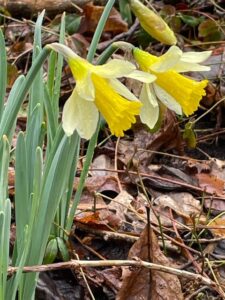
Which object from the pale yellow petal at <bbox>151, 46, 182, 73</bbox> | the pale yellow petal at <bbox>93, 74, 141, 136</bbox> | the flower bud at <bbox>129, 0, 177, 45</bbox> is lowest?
the pale yellow petal at <bbox>93, 74, 141, 136</bbox>

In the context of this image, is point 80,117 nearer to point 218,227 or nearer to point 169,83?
point 169,83

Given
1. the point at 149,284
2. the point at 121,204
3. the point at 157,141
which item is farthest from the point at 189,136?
the point at 149,284

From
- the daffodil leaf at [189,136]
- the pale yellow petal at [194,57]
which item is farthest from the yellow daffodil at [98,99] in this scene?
the daffodil leaf at [189,136]

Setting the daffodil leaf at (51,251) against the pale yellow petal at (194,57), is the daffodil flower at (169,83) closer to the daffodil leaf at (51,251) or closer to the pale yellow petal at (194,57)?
the pale yellow petal at (194,57)

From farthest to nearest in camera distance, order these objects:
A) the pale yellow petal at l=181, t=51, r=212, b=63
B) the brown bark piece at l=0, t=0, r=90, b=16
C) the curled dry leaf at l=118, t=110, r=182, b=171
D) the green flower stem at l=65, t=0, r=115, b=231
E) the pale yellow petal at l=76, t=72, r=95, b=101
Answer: the brown bark piece at l=0, t=0, r=90, b=16 < the curled dry leaf at l=118, t=110, r=182, b=171 < the green flower stem at l=65, t=0, r=115, b=231 < the pale yellow petal at l=181, t=51, r=212, b=63 < the pale yellow petal at l=76, t=72, r=95, b=101

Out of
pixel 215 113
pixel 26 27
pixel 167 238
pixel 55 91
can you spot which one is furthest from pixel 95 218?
pixel 26 27

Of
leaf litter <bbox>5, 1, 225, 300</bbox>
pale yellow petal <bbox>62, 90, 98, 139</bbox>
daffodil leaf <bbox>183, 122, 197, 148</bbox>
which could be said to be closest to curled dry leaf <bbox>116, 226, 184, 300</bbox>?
leaf litter <bbox>5, 1, 225, 300</bbox>

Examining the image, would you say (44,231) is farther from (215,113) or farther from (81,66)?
(215,113)

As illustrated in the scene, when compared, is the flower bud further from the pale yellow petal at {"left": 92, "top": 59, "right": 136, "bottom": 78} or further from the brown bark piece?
the brown bark piece
